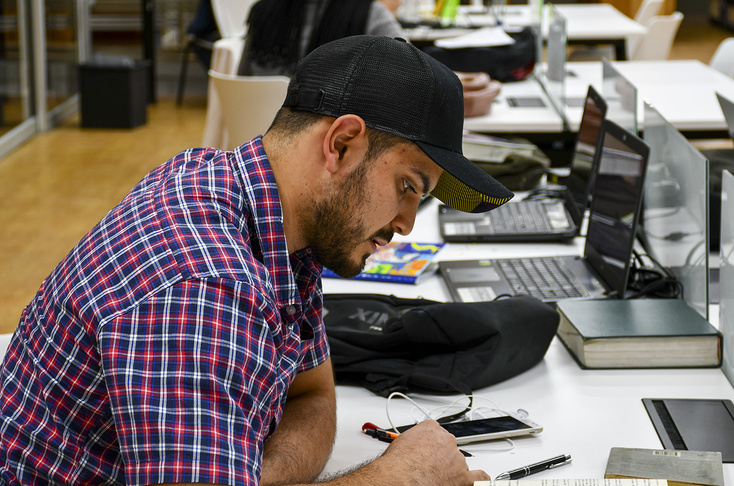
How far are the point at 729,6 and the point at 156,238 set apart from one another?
12.4 meters

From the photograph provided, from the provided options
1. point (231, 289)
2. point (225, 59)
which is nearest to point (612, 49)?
point (225, 59)

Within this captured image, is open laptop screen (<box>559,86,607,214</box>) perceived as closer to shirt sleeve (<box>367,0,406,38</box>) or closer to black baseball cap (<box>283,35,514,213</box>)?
shirt sleeve (<box>367,0,406,38</box>)

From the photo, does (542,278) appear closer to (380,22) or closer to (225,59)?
(380,22)

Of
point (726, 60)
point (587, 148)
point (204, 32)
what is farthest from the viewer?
point (204, 32)

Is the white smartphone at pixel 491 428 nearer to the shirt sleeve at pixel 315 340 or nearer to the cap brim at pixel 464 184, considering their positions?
the shirt sleeve at pixel 315 340

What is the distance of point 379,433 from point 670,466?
45cm

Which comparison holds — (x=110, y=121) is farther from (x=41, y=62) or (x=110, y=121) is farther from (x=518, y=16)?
(x=518, y=16)

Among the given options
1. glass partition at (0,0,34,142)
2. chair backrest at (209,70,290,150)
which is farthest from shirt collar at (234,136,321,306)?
glass partition at (0,0,34,142)

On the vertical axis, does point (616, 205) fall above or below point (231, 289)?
below

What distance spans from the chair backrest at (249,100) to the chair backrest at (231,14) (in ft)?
9.94

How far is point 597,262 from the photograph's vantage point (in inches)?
83.7

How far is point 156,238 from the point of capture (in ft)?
3.37

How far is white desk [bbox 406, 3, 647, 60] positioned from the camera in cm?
556

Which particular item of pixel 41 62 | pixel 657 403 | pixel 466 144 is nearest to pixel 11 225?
pixel 41 62
